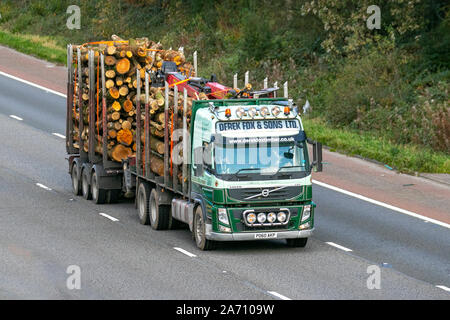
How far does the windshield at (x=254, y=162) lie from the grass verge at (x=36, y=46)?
90.2 feet

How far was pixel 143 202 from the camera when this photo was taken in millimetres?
24953

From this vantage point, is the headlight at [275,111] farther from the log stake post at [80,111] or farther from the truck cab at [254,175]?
the log stake post at [80,111]

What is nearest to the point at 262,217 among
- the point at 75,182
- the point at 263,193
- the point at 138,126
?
the point at 263,193

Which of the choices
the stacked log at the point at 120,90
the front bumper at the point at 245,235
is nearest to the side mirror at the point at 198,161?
the front bumper at the point at 245,235

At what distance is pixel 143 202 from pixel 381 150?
10194 mm

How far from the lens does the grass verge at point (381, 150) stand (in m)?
30.9

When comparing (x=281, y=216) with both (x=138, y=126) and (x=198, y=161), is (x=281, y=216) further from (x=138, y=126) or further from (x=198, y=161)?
(x=138, y=126)

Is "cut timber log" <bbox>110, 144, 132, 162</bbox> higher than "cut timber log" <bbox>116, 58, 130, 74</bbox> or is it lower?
lower

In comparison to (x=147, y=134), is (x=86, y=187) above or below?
below

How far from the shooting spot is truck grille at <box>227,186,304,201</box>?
21281 millimetres

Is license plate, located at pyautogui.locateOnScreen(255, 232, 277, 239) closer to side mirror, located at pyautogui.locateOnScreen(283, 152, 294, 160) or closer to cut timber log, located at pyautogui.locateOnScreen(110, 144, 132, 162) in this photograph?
side mirror, located at pyautogui.locateOnScreen(283, 152, 294, 160)

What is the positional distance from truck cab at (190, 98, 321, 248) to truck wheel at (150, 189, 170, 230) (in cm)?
237

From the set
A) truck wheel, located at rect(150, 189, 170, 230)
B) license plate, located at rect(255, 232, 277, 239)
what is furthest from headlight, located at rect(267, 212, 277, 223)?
truck wheel, located at rect(150, 189, 170, 230)

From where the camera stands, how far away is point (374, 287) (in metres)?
19.0
